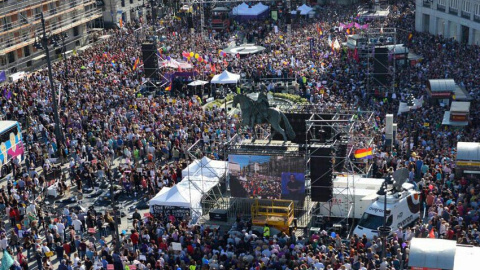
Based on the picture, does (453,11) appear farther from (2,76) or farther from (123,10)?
(2,76)

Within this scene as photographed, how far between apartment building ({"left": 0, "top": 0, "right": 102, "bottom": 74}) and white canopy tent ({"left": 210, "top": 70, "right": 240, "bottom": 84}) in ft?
45.3

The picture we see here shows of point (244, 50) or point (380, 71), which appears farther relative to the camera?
point (244, 50)

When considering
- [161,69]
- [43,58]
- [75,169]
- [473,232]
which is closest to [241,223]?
[473,232]

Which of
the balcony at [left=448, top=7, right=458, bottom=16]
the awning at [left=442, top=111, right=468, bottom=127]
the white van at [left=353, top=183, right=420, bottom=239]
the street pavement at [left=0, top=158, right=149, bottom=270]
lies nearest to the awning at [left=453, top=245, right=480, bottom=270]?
the white van at [left=353, top=183, right=420, bottom=239]

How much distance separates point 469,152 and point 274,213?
28.6ft

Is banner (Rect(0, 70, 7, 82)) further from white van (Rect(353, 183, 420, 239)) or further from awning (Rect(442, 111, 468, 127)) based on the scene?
white van (Rect(353, 183, 420, 239))

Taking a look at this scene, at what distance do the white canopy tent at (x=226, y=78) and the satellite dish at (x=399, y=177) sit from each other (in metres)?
21.0

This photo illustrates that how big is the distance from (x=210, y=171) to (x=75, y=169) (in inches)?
310

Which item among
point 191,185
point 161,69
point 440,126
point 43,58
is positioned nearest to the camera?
point 191,185

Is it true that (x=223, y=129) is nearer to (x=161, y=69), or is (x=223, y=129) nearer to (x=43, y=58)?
(x=161, y=69)

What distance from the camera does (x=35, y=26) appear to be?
209 feet

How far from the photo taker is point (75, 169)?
36.0 meters

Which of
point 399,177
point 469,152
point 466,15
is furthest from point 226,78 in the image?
point 466,15

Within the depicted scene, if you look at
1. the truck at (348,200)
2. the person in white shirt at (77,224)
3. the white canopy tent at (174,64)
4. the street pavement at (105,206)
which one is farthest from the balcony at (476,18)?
the person in white shirt at (77,224)
